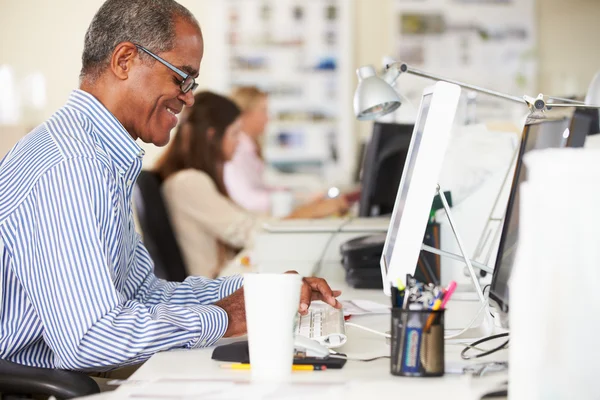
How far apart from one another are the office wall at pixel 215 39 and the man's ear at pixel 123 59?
3621 mm

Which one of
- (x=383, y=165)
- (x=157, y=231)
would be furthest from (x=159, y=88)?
(x=157, y=231)

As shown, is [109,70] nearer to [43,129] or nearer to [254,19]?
[43,129]

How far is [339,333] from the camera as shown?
1.27 metres

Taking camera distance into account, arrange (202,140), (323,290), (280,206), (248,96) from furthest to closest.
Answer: (248,96) < (280,206) < (202,140) < (323,290)

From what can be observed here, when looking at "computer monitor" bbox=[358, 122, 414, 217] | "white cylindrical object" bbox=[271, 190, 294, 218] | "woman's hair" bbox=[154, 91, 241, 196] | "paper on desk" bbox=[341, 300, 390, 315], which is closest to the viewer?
"paper on desk" bbox=[341, 300, 390, 315]

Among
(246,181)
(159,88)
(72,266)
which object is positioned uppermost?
(159,88)

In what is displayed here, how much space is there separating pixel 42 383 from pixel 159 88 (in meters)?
0.56

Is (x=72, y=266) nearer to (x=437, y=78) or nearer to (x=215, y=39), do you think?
(x=437, y=78)

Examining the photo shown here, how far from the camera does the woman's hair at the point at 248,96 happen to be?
5059mm

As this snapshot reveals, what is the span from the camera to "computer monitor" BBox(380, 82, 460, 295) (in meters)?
1.20

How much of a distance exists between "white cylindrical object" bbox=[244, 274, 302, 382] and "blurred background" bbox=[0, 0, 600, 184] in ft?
14.0

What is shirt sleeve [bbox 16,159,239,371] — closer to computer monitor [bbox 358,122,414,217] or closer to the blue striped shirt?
the blue striped shirt

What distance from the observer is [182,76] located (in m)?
1.52

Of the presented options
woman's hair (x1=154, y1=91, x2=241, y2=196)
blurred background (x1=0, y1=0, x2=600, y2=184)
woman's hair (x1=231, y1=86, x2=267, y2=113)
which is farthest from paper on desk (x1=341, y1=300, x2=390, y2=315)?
blurred background (x1=0, y1=0, x2=600, y2=184)
